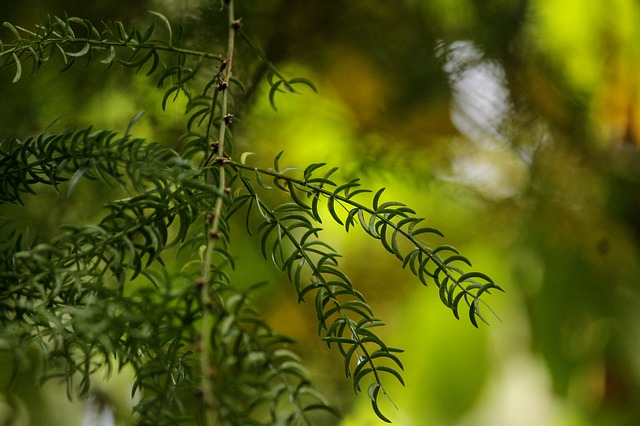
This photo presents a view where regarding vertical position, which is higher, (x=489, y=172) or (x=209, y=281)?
(x=489, y=172)

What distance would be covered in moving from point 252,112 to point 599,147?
1.37 ft

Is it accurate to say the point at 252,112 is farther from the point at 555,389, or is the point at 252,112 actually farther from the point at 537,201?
the point at 555,389

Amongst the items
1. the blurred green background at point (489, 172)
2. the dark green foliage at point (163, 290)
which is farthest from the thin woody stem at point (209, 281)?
the blurred green background at point (489, 172)

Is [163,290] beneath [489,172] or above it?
beneath

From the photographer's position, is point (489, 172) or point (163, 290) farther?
point (489, 172)

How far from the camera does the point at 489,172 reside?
0.76m

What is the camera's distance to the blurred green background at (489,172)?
2.12 feet

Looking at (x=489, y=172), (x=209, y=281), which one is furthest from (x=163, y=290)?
(x=489, y=172)

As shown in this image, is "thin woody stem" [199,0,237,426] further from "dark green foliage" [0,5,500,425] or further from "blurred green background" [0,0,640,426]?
"blurred green background" [0,0,640,426]

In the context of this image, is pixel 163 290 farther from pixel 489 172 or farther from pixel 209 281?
pixel 489 172

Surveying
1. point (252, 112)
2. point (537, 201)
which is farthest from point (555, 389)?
point (252, 112)

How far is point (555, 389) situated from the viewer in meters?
0.78

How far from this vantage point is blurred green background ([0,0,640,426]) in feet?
2.12

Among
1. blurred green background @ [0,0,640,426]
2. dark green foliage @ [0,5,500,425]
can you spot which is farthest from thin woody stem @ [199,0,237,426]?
blurred green background @ [0,0,640,426]
